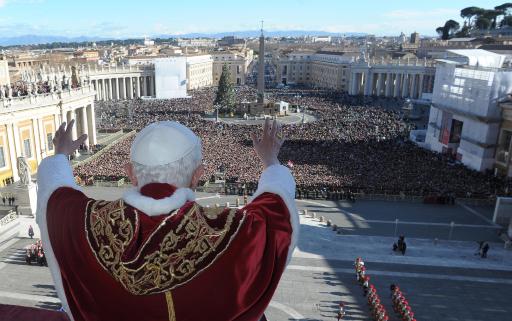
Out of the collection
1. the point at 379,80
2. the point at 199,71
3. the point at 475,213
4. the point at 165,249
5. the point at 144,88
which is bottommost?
the point at 475,213

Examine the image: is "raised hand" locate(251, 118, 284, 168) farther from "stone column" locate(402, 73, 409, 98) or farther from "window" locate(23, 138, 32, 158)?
"stone column" locate(402, 73, 409, 98)

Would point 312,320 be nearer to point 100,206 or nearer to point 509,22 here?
point 100,206

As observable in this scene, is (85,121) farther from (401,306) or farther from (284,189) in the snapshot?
(284,189)

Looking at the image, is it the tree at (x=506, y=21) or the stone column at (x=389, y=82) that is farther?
the tree at (x=506, y=21)

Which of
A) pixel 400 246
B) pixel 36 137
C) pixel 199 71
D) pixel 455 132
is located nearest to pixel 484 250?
pixel 400 246

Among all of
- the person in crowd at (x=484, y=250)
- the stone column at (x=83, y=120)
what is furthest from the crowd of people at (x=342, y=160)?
the person in crowd at (x=484, y=250)

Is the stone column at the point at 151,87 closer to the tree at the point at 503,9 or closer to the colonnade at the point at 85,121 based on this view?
the colonnade at the point at 85,121

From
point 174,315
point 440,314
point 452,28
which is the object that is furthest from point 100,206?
point 452,28
